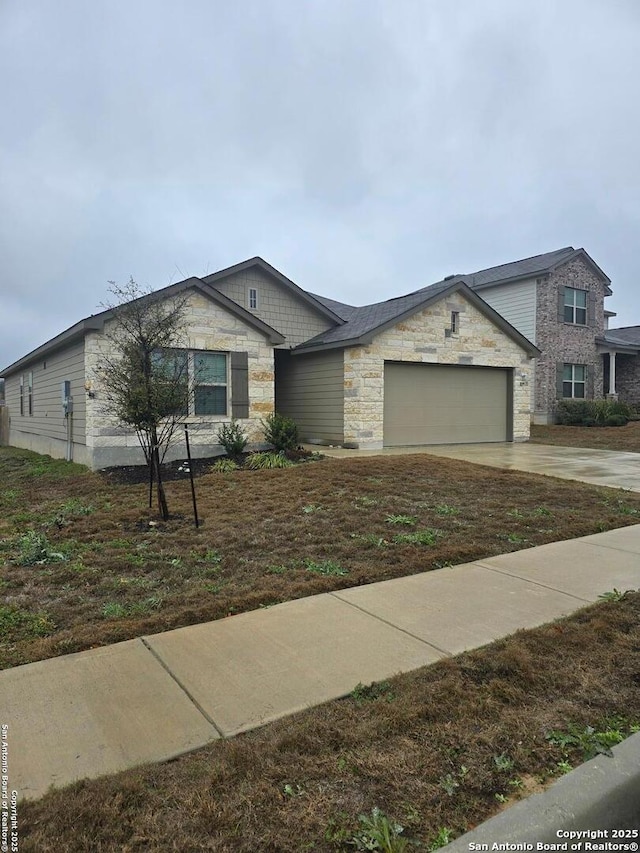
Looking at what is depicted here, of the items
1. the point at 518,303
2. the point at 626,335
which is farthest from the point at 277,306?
the point at 626,335

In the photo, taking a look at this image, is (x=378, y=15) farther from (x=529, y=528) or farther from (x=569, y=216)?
(x=569, y=216)

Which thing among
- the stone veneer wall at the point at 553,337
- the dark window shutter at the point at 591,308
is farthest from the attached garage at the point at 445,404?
the dark window shutter at the point at 591,308

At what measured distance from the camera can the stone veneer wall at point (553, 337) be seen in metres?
22.7

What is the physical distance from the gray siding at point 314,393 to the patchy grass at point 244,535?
15.8 feet

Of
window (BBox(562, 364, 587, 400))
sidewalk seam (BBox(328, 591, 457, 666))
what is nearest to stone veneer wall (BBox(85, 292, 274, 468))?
sidewalk seam (BBox(328, 591, 457, 666))

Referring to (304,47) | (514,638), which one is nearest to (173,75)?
(304,47)

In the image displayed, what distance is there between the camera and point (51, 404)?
49.3 ft

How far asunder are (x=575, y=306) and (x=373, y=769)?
81.0 feet

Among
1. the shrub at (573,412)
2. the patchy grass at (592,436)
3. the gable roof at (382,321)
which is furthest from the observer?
the shrub at (573,412)

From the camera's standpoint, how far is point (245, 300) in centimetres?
1593

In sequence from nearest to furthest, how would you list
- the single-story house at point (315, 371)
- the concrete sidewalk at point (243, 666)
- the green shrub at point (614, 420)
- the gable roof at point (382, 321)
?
the concrete sidewalk at point (243, 666)
the single-story house at point (315, 371)
the gable roof at point (382, 321)
the green shrub at point (614, 420)

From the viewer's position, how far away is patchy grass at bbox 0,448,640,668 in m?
4.13

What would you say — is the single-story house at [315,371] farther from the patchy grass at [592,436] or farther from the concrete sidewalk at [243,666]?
the concrete sidewalk at [243,666]

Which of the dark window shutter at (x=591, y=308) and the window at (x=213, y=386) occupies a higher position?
the dark window shutter at (x=591, y=308)
